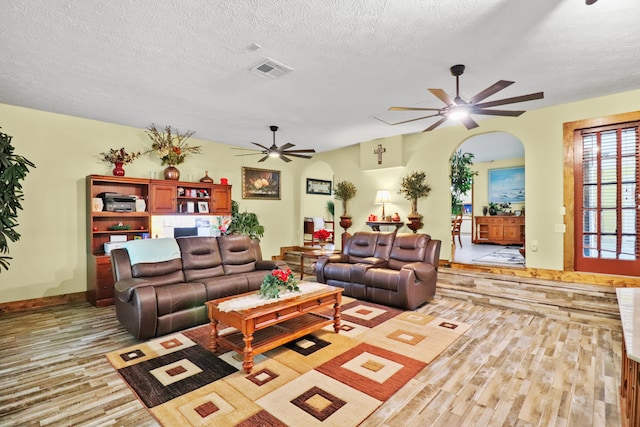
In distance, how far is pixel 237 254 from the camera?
4.72 metres

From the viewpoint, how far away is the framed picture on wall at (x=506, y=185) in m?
8.91

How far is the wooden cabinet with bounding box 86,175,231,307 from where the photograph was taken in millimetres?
4641

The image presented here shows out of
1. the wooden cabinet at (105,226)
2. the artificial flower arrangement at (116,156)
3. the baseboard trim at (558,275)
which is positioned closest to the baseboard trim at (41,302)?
the wooden cabinet at (105,226)

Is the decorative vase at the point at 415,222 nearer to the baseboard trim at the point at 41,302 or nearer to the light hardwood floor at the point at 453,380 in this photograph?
the light hardwood floor at the point at 453,380

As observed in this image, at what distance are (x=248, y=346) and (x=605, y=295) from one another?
14.3ft

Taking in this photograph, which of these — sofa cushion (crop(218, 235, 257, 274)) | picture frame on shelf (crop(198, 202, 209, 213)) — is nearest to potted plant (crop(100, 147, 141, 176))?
picture frame on shelf (crop(198, 202, 209, 213))

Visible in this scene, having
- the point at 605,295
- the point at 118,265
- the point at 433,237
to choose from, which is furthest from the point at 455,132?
the point at 118,265

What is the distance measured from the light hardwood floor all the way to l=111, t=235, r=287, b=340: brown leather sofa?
42 centimetres

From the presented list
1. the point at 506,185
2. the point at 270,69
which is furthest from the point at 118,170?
the point at 506,185

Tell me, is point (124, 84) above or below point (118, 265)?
above

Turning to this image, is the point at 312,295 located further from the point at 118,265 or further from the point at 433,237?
the point at 433,237

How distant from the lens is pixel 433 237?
6070 mm

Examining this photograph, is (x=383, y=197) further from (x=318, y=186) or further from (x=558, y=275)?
(x=318, y=186)

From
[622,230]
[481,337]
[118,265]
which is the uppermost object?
[622,230]
